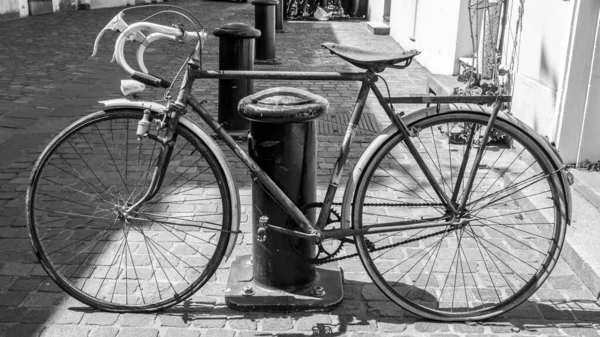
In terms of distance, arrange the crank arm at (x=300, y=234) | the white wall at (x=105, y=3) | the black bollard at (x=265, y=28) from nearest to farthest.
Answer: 1. the crank arm at (x=300, y=234)
2. the black bollard at (x=265, y=28)
3. the white wall at (x=105, y=3)

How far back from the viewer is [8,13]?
53.3ft

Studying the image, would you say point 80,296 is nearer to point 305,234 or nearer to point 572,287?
point 305,234

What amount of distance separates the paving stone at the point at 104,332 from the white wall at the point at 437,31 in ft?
21.4

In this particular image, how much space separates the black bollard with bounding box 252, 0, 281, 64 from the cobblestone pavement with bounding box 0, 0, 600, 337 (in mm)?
321

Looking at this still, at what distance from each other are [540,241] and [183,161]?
3.04 meters

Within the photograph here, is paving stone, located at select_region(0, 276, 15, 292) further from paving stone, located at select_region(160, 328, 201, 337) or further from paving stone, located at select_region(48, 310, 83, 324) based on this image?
paving stone, located at select_region(160, 328, 201, 337)

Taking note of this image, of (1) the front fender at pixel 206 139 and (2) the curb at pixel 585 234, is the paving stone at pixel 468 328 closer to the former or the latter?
(2) the curb at pixel 585 234

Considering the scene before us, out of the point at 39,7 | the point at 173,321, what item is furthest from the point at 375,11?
the point at 173,321

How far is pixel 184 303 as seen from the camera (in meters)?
3.71

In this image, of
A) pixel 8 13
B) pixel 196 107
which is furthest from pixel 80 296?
pixel 8 13

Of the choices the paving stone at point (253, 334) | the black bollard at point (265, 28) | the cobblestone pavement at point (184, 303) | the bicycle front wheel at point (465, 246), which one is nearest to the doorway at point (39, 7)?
the cobblestone pavement at point (184, 303)

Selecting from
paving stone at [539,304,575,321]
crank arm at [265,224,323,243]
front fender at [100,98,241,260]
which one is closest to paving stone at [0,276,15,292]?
front fender at [100,98,241,260]

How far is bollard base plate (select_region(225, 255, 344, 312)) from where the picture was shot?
3.60 m

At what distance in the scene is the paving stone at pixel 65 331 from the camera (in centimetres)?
337
